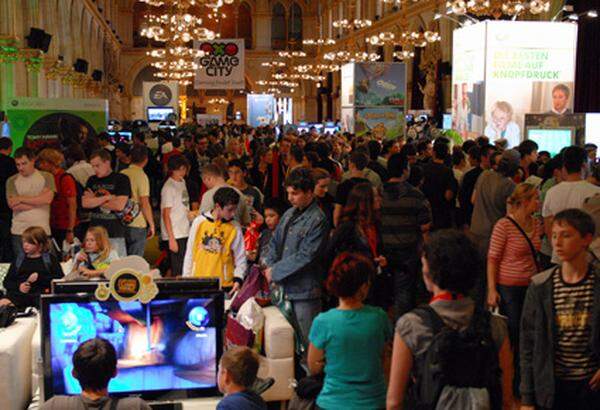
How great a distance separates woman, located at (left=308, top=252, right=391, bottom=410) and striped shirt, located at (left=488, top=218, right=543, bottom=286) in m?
2.08

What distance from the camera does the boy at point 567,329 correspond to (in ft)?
12.9

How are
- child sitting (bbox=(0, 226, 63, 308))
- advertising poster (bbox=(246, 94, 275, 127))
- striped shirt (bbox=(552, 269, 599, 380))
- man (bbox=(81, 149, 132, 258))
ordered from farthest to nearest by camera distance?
1. advertising poster (bbox=(246, 94, 275, 127))
2. man (bbox=(81, 149, 132, 258))
3. child sitting (bbox=(0, 226, 63, 308))
4. striped shirt (bbox=(552, 269, 599, 380))

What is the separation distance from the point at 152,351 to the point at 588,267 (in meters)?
2.10

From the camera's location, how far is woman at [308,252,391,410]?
3.72 m

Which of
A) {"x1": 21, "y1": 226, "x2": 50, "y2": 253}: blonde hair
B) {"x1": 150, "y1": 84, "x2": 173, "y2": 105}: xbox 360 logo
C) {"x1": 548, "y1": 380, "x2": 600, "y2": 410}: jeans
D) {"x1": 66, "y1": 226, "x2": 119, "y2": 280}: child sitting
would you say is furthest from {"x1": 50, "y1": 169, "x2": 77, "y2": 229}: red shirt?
{"x1": 150, "y1": 84, "x2": 173, "y2": 105}: xbox 360 logo

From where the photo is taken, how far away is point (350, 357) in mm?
3721

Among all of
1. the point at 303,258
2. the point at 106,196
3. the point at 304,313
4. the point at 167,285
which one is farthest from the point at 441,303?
the point at 106,196

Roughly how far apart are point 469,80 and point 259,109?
2031cm

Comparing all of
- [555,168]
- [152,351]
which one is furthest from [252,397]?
[555,168]

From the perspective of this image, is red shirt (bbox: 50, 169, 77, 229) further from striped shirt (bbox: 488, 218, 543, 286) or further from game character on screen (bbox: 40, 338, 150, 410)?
game character on screen (bbox: 40, 338, 150, 410)

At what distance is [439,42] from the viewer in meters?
28.5

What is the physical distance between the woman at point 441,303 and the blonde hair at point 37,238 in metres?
3.35

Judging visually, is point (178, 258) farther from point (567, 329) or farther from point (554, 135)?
point (554, 135)

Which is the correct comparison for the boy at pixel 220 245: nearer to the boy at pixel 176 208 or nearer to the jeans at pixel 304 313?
the jeans at pixel 304 313
